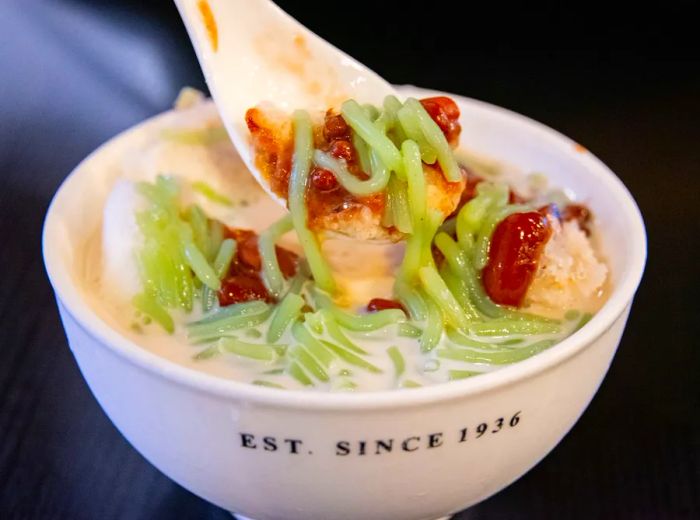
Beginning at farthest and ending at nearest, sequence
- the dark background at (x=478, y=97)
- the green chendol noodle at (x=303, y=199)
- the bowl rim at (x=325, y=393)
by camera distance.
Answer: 1. the dark background at (x=478, y=97)
2. the green chendol noodle at (x=303, y=199)
3. the bowl rim at (x=325, y=393)

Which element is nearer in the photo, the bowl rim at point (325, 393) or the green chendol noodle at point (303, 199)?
the bowl rim at point (325, 393)

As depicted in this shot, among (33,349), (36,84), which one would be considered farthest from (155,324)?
(36,84)

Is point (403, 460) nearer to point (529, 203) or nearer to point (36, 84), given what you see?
point (529, 203)

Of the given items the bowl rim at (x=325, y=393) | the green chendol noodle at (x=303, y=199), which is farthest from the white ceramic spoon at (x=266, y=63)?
the bowl rim at (x=325, y=393)

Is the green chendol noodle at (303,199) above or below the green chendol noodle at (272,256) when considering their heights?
above

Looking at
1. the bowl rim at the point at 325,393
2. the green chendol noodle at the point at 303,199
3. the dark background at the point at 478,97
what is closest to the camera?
the bowl rim at the point at 325,393

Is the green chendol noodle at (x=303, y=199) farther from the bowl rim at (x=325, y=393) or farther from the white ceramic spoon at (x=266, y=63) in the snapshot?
the bowl rim at (x=325, y=393)
